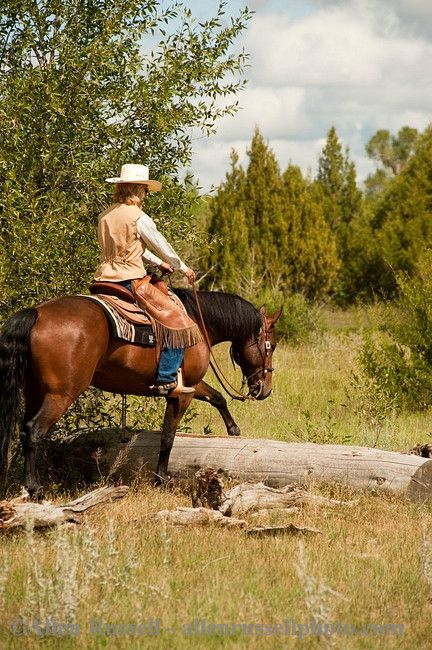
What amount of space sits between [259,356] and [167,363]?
1.45 m

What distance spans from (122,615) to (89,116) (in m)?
5.52

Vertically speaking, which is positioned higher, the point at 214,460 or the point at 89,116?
the point at 89,116

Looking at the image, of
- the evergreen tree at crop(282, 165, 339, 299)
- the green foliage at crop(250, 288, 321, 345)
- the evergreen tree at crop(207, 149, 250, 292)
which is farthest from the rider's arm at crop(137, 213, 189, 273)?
the evergreen tree at crop(282, 165, 339, 299)

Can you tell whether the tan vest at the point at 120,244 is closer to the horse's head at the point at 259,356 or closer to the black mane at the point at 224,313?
the black mane at the point at 224,313

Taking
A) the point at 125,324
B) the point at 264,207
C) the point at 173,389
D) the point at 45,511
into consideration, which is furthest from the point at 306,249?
the point at 45,511

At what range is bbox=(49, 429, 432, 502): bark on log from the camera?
8211 millimetres

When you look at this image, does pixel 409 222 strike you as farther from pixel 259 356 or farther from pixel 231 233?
pixel 259 356

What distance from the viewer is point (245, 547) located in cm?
675

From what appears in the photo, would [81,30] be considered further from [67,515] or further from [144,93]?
[67,515]

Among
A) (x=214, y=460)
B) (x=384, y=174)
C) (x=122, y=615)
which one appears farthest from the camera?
(x=384, y=174)

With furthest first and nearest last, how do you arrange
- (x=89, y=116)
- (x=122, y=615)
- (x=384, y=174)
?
(x=384, y=174) < (x=89, y=116) < (x=122, y=615)

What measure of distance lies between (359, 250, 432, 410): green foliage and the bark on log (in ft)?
12.4

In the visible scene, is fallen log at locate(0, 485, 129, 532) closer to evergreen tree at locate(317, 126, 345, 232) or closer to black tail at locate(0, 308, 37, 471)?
black tail at locate(0, 308, 37, 471)

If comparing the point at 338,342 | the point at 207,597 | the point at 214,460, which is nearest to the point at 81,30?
the point at 214,460
